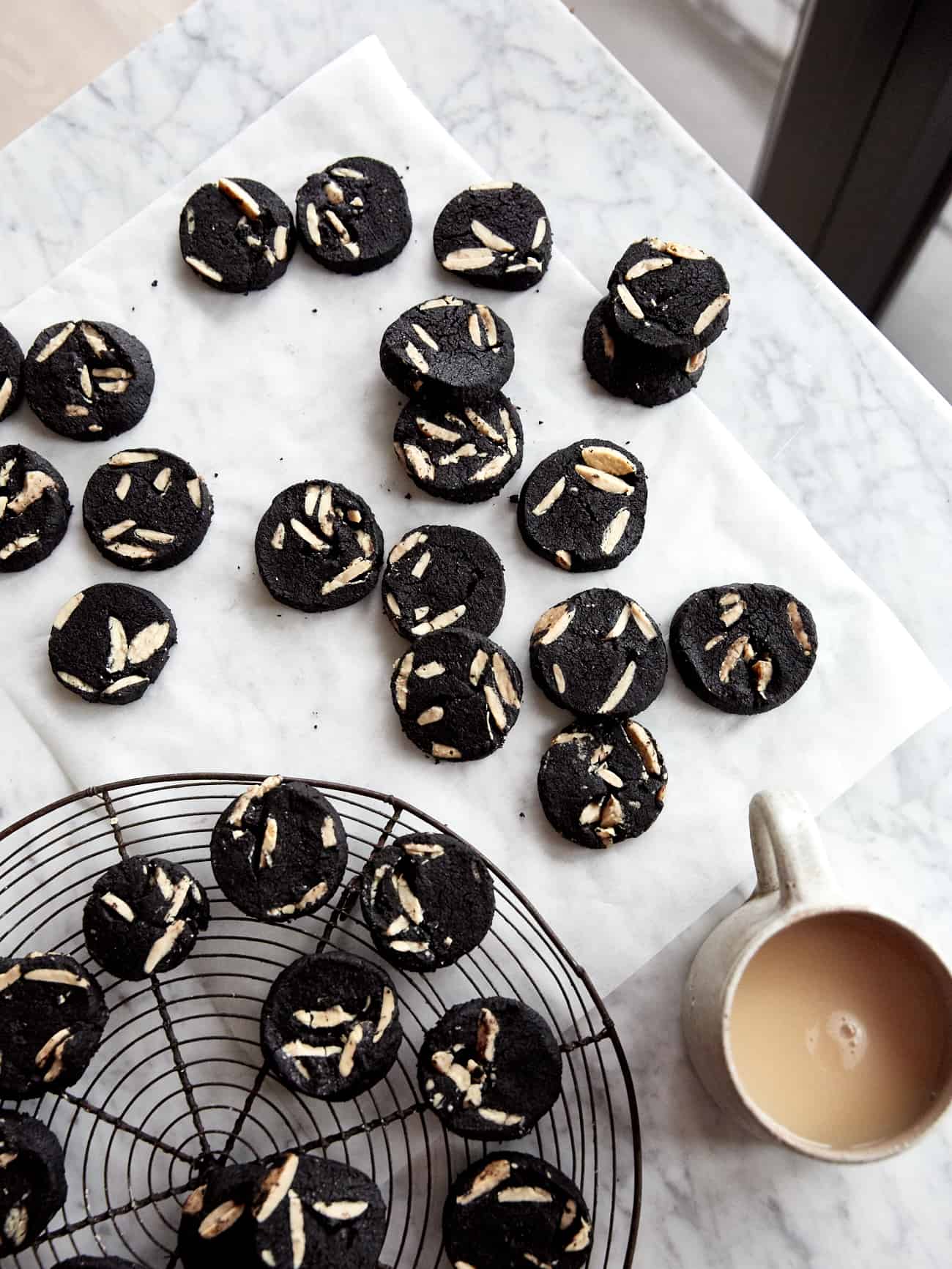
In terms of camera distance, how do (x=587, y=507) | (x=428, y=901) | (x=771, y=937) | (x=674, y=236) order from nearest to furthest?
(x=771, y=937), (x=428, y=901), (x=587, y=507), (x=674, y=236)

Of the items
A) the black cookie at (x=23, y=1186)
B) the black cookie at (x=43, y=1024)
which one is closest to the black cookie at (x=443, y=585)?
the black cookie at (x=43, y=1024)

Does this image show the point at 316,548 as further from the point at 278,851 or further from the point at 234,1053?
the point at 234,1053

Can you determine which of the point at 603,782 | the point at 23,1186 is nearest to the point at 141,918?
the point at 23,1186

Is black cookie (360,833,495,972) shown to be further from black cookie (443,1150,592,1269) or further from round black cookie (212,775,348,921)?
black cookie (443,1150,592,1269)

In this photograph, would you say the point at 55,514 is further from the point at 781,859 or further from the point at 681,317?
the point at 781,859

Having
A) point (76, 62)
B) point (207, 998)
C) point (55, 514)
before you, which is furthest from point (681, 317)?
point (76, 62)
